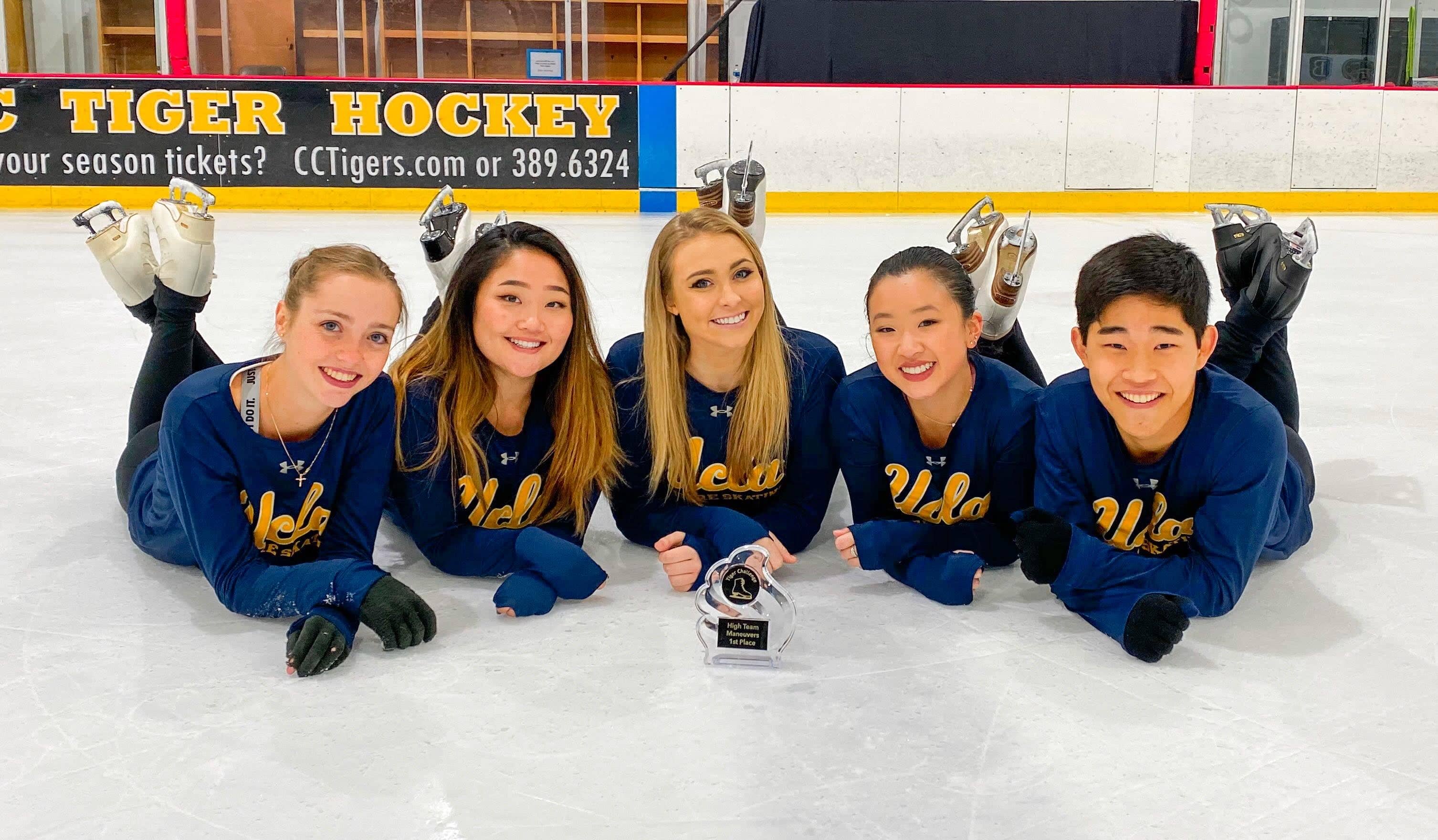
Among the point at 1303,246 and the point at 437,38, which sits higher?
the point at 437,38

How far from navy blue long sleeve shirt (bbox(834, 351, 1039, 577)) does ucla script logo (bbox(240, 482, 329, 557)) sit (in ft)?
2.85

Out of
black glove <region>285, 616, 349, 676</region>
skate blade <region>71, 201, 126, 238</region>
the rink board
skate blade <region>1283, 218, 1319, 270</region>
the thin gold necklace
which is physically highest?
the rink board

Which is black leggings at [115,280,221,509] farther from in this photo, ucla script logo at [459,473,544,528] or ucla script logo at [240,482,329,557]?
ucla script logo at [459,473,544,528]

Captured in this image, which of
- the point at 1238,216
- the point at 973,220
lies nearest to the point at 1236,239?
the point at 1238,216

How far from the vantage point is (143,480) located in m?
2.14

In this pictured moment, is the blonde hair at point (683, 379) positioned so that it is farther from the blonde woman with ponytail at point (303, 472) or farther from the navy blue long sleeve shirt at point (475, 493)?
the blonde woman with ponytail at point (303, 472)

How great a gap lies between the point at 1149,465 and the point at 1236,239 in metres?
0.91

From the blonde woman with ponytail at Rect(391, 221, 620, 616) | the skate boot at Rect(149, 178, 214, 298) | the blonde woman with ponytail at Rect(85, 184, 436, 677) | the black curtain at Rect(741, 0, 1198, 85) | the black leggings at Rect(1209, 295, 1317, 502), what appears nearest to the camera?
the blonde woman with ponytail at Rect(85, 184, 436, 677)

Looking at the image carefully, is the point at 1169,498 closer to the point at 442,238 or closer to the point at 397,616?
the point at 397,616

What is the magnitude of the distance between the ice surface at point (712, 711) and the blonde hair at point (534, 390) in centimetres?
19

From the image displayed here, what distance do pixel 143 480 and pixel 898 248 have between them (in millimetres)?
5145

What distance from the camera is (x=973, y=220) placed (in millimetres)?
2934

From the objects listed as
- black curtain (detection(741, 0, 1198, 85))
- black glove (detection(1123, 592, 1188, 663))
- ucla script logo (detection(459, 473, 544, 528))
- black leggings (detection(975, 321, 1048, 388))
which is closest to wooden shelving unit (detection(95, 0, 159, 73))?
black curtain (detection(741, 0, 1198, 85))

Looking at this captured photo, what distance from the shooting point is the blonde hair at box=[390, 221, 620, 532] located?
80.7 inches
